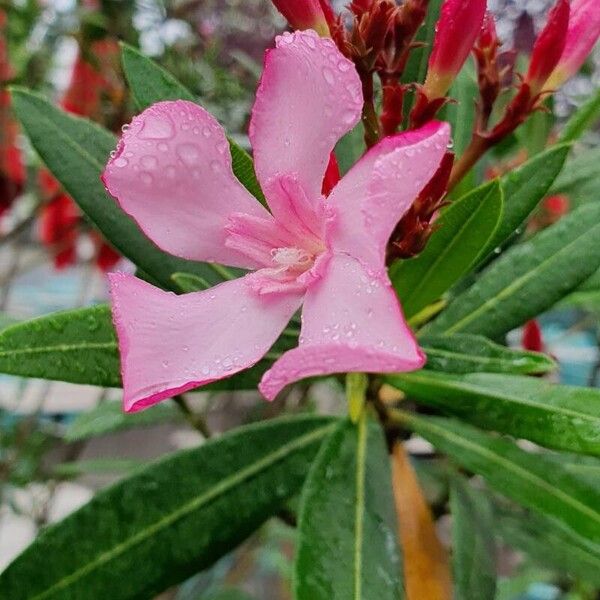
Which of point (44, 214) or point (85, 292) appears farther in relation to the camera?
point (85, 292)

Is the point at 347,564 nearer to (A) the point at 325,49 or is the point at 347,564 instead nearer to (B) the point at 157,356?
(B) the point at 157,356

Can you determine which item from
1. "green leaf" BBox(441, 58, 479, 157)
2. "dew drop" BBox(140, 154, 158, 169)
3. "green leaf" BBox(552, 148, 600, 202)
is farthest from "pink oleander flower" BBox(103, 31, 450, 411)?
"green leaf" BBox(552, 148, 600, 202)

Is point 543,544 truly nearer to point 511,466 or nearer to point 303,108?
point 511,466

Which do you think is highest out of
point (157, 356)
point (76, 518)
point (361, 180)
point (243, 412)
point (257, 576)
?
point (361, 180)

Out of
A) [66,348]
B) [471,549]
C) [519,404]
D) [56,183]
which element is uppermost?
[519,404]

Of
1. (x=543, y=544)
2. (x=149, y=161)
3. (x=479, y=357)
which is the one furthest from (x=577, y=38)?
(x=543, y=544)

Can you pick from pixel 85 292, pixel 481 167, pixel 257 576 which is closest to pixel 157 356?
pixel 481 167

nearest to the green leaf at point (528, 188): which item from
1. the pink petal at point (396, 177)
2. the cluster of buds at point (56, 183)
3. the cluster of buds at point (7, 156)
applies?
the pink petal at point (396, 177)
